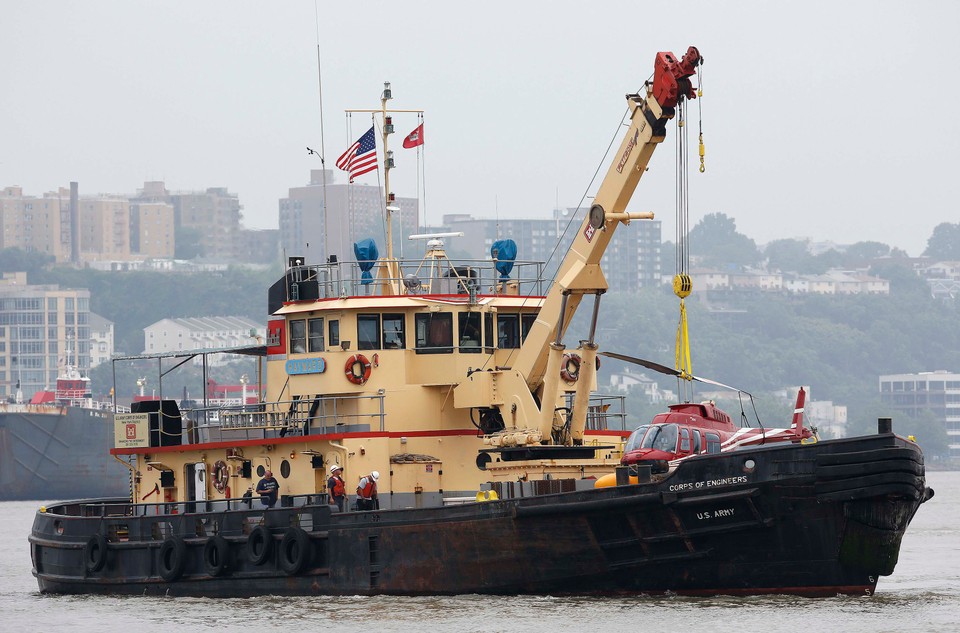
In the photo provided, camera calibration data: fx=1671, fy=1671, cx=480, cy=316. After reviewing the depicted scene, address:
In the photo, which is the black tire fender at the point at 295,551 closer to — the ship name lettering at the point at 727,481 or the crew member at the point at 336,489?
the crew member at the point at 336,489

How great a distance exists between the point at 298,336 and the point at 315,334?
1.79 feet

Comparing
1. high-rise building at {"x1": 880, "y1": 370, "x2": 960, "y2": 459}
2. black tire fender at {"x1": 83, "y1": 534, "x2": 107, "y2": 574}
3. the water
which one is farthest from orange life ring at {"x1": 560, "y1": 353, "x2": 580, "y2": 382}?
high-rise building at {"x1": 880, "y1": 370, "x2": 960, "y2": 459}

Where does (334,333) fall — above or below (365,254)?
below

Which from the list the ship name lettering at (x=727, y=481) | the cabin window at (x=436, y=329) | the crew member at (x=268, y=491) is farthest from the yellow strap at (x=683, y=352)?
the crew member at (x=268, y=491)

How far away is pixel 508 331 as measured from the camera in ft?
103

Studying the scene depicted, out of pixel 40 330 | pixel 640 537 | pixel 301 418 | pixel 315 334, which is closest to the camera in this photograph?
pixel 640 537

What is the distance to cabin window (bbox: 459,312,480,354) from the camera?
99.7 ft

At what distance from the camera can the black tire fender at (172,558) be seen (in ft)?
98.8

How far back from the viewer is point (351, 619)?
25828mm

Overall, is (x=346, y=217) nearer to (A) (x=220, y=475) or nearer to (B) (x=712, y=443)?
(A) (x=220, y=475)

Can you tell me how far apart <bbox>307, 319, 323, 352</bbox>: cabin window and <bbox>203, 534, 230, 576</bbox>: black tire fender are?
391 cm

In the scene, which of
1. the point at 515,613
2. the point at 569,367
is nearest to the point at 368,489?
the point at 515,613

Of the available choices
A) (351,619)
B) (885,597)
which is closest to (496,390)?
(351,619)

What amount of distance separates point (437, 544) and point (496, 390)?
350 centimetres
